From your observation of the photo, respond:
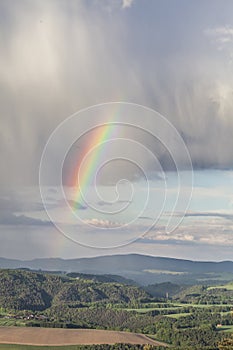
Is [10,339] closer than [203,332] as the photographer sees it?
Yes

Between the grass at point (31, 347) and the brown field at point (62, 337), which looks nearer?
the grass at point (31, 347)

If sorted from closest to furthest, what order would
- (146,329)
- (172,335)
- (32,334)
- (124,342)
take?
(124,342) < (32,334) < (172,335) < (146,329)

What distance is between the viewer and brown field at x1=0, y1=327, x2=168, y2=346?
15325 cm

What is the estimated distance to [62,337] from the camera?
16088 centimetres

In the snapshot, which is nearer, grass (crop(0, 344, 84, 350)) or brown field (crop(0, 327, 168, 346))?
grass (crop(0, 344, 84, 350))

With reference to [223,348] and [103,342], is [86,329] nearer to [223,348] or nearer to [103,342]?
[103,342]

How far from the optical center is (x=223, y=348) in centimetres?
10225

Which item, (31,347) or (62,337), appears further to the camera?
(62,337)

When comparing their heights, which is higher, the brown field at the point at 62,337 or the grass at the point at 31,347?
the brown field at the point at 62,337

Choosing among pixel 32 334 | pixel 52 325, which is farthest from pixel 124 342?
pixel 52 325

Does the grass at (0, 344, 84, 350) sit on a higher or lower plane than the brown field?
→ lower

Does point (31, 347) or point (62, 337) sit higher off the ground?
point (62, 337)

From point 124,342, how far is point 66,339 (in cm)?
1627

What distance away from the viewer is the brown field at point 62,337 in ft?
503
